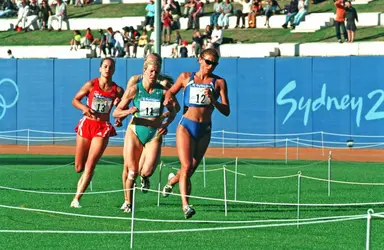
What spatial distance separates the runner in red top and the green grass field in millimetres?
608

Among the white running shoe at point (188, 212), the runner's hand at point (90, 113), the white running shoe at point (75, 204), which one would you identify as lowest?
the white running shoe at point (75, 204)

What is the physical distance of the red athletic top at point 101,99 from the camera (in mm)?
19641

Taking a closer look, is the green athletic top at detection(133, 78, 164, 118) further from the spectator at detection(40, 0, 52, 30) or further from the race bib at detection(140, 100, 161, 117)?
the spectator at detection(40, 0, 52, 30)

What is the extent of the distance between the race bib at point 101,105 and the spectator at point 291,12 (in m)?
29.8

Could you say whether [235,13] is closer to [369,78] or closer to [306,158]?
[369,78]

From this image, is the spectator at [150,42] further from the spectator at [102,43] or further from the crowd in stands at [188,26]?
the spectator at [102,43]

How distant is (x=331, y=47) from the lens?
44.6 metres

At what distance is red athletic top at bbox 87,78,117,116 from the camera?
773 inches

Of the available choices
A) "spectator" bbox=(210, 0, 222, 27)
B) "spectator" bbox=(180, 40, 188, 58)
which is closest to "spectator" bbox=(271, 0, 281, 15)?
"spectator" bbox=(210, 0, 222, 27)

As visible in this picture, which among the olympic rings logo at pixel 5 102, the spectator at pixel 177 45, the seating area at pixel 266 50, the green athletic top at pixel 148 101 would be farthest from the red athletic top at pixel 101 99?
the olympic rings logo at pixel 5 102

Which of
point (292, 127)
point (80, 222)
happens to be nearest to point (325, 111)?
point (292, 127)

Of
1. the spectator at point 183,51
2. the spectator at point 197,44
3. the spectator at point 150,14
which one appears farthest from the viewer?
the spectator at point 150,14

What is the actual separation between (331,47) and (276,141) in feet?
13.8

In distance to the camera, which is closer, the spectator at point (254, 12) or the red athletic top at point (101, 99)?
the red athletic top at point (101, 99)
